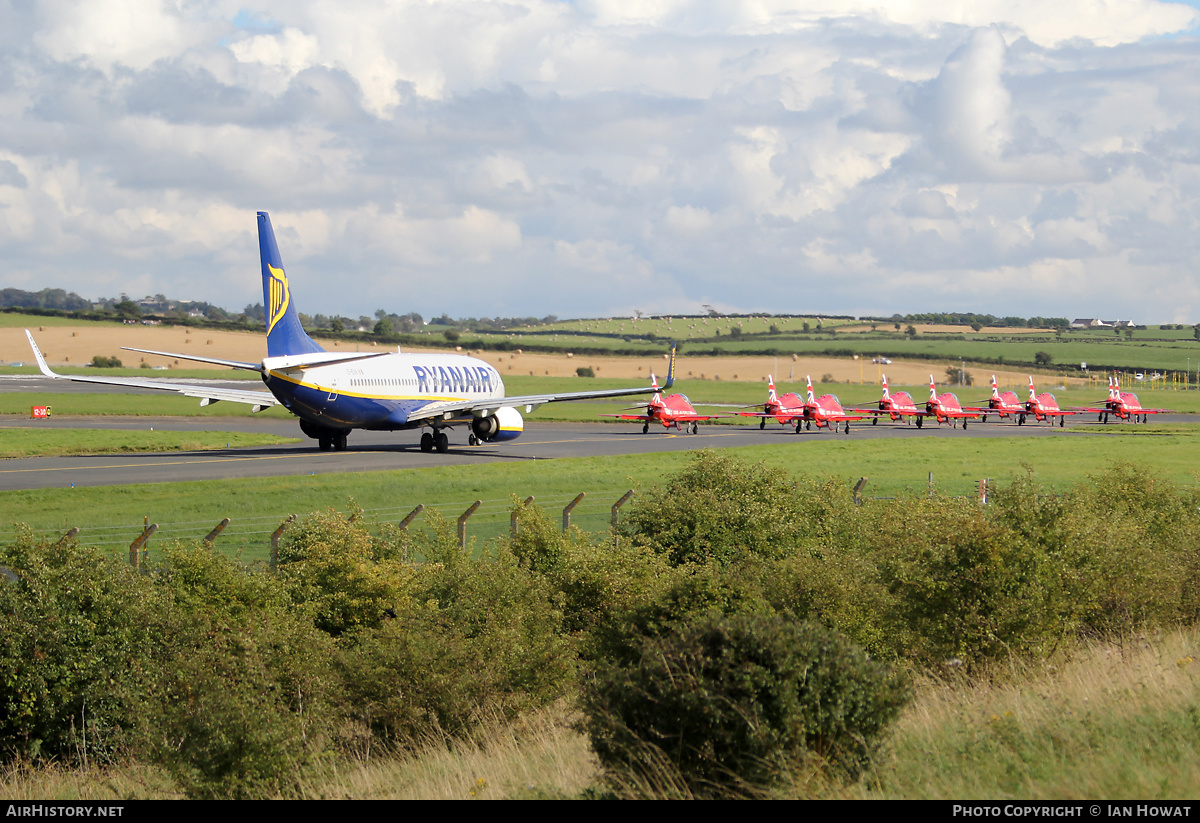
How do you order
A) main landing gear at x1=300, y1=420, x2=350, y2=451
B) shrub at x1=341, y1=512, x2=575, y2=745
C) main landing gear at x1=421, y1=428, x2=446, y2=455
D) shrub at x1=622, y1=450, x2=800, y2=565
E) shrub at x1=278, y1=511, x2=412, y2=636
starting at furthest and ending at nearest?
main landing gear at x1=421, y1=428, x2=446, y2=455, main landing gear at x1=300, y1=420, x2=350, y2=451, shrub at x1=622, y1=450, x2=800, y2=565, shrub at x1=278, y1=511, x2=412, y2=636, shrub at x1=341, y1=512, x2=575, y2=745

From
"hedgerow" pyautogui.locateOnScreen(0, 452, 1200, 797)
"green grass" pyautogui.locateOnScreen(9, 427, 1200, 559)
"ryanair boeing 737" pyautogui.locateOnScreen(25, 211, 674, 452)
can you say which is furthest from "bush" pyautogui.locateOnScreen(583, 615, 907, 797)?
"ryanair boeing 737" pyautogui.locateOnScreen(25, 211, 674, 452)

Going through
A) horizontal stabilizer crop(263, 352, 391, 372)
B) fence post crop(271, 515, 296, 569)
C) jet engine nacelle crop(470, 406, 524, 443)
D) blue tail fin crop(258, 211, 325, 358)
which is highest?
blue tail fin crop(258, 211, 325, 358)

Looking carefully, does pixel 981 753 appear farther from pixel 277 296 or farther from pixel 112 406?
pixel 112 406

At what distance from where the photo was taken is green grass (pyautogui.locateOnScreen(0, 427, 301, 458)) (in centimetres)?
4556

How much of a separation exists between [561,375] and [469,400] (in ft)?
312

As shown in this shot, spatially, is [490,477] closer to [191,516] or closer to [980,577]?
[191,516]

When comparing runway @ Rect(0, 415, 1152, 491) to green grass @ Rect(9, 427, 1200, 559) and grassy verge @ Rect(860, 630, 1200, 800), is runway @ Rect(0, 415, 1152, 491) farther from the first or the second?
grassy verge @ Rect(860, 630, 1200, 800)

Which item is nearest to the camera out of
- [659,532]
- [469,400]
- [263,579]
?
[263,579]

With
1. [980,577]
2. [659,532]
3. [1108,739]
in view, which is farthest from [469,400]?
[1108,739]

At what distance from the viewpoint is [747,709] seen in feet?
25.0

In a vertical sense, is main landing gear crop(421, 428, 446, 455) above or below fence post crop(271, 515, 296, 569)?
below

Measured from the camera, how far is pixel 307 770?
10.4 m

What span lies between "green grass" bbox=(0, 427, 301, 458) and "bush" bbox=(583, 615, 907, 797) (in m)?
41.5

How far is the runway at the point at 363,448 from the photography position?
36688 mm
